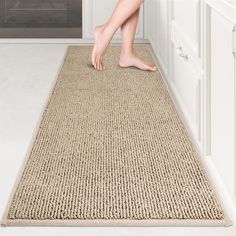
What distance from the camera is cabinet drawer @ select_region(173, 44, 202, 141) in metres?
2.18

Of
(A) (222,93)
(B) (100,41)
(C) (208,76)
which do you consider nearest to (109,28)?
(B) (100,41)

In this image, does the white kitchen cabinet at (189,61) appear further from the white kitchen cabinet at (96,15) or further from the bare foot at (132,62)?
the white kitchen cabinet at (96,15)

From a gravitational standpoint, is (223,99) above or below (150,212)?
above

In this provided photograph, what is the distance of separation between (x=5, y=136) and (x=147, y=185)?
0.71m

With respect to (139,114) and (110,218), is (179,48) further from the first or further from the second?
(110,218)

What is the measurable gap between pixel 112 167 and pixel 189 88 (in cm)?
54

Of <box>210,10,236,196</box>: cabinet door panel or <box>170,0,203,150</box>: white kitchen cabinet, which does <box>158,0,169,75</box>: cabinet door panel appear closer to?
<box>170,0,203,150</box>: white kitchen cabinet

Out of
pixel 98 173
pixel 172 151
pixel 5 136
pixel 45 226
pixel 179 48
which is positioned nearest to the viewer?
pixel 45 226

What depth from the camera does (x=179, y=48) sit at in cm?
256

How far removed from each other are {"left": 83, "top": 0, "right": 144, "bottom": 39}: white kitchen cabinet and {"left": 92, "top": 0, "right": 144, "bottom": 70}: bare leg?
3.22ft

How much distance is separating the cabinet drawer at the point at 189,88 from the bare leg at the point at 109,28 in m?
0.71

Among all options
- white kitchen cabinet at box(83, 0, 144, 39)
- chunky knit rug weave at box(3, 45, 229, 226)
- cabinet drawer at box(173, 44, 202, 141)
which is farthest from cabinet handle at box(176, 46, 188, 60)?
white kitchen cabinet at box(83, 0, 144, 39)

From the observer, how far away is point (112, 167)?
201 centimetres

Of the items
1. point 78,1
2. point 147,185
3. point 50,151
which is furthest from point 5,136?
point 78,1
